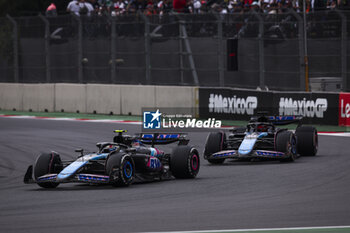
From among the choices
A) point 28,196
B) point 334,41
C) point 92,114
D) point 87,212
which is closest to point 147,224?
point 87,212

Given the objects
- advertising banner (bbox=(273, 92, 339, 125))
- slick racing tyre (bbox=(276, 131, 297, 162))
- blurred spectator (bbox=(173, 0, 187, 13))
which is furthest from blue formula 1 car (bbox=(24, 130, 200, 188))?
blurred spectator (bbox=(173, 0, 187, 13))

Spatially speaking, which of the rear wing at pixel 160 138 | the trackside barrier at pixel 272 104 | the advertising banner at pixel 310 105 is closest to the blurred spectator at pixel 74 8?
the trackside barrier at pixel 272 104

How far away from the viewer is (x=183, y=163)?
13.2 metres

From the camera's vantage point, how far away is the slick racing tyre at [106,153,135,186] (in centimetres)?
1191

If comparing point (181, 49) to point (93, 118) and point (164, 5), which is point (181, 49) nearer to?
point (93, 118)

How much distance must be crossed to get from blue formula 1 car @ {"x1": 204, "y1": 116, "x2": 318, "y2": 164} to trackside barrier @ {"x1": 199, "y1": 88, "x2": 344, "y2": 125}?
15.6 feet

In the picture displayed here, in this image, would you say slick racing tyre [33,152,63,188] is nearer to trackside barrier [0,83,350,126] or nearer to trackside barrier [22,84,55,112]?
trackside barrier [0,83,350,126]

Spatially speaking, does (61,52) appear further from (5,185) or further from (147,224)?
(147,224)

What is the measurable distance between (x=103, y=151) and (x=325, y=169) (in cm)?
423

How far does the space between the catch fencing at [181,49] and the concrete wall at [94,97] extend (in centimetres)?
105

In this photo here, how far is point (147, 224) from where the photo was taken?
874 centimetres

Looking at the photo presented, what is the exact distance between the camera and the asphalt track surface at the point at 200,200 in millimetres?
8781

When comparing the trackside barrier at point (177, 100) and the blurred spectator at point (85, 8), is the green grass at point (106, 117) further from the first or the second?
the blurred spectator at point (85, 8)

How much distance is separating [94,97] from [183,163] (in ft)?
55.2
